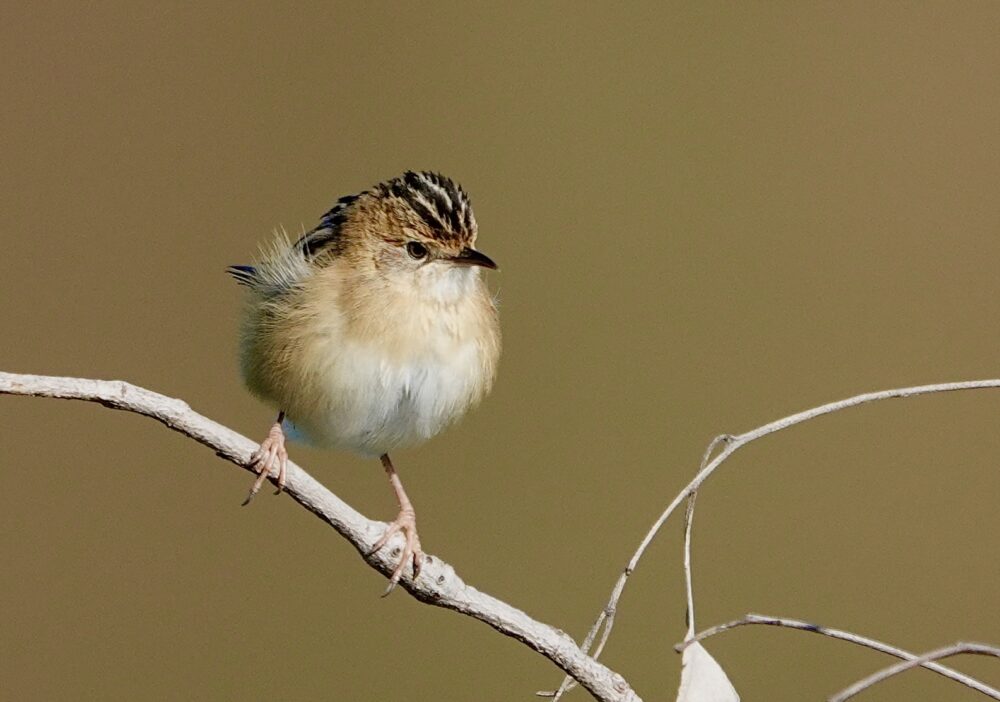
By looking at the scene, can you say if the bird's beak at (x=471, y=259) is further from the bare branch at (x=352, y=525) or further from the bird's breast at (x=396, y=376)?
the bare branch at (x=352, y=525)

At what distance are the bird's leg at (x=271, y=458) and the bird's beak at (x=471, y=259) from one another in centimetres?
66

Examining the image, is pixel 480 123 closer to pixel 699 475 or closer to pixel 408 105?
pixel 408 105

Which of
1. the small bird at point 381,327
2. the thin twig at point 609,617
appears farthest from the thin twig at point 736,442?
the small bird at point 381,327

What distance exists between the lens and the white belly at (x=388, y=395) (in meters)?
3.35

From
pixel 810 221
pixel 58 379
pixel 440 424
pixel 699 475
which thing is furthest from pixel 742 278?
pixel 58 379

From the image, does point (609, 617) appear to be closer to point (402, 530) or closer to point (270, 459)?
point (270, 459)

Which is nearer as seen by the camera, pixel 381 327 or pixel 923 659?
pixel 923 659

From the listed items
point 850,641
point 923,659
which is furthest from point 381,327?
point 923,659

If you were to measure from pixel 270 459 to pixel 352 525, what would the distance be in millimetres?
457

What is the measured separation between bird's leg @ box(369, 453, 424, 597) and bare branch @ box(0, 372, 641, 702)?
23 millimetres

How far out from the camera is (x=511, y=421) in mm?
6516

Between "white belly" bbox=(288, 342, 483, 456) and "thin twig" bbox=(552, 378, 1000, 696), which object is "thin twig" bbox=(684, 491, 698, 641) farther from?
"white belly" bbox=(288, 342, 483, 456)

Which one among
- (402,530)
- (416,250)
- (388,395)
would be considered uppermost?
(416,250)

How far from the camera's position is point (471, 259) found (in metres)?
3.45
